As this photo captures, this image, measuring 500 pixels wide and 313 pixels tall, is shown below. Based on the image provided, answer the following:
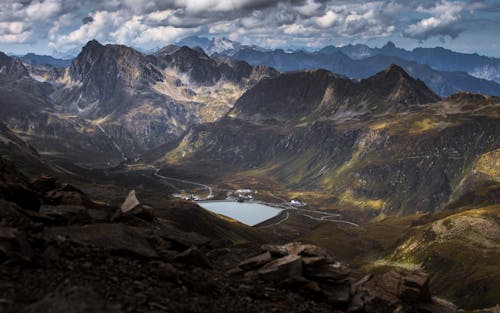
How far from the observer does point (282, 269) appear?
46.3 meters

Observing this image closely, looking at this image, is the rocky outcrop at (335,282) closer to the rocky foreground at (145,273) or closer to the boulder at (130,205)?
the rocky foreground at (145,273)

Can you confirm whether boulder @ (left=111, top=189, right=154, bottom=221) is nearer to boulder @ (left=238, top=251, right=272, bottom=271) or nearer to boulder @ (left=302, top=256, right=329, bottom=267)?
boulder @ (left=238, top=251, right=272, bottom=271)

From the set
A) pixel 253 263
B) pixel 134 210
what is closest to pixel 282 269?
pixel 253 263

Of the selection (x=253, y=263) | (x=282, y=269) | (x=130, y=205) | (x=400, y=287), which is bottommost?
(x=400, y=287)

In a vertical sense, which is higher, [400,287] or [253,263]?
[253,263]

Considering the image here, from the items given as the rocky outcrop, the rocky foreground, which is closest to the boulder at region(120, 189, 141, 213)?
the rocky foreground

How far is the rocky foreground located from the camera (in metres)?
32.5

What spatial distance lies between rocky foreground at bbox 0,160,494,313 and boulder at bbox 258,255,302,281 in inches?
3.4

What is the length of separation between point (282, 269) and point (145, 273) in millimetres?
12575

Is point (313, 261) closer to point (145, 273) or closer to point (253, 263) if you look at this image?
point (253, 263)

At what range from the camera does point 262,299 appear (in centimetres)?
4094

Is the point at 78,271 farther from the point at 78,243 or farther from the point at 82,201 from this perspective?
the point at 82,201

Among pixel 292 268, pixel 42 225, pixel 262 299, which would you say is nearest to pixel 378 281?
pixel 292 268

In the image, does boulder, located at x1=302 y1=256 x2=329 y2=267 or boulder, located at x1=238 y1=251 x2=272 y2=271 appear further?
boulder, located at x1=238 y1=251 x2=272 y2=271
